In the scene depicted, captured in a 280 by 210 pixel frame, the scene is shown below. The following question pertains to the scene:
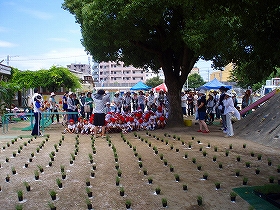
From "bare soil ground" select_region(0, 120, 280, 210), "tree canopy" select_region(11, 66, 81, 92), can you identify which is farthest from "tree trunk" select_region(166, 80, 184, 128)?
"tree canopy" select_region(11, 66, 81, 92)

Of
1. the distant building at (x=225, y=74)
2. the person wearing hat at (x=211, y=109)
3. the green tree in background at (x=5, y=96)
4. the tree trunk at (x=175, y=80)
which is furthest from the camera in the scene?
the distant building at (x=225, y=74)

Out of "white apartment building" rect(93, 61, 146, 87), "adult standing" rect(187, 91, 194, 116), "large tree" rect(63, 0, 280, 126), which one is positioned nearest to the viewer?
"large tree" rect(63, 0, 280, 126)

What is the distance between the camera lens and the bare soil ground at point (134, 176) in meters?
5.20

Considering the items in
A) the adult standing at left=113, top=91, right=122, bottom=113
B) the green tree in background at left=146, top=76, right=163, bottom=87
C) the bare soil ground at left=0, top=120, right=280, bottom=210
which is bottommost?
the bare soil ground at left=0, top=120, right=280, bottom=210

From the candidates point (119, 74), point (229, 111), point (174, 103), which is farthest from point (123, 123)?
point (119, 74)

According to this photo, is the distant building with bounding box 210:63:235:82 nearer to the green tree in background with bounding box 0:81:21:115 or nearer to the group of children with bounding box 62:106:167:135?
the green tree in background with bounding box 0:81:21:115

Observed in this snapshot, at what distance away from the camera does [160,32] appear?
14102 mm

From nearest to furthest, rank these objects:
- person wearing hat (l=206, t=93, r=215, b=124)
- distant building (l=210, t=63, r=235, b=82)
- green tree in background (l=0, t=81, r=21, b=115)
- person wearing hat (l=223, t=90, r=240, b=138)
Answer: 1. person wearing hat (l=223, t=90, r=240, b=138)
2. green tree in background (l=0, t=81, r=21, b=115)
3. person wearing hat (l=206, t=93, r=215, b=124)
4. distant building (l=210, t=63, r=235, b=82)

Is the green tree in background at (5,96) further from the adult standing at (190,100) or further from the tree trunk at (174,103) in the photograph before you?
the adult standing at (190,100)

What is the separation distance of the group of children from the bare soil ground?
9.07 ft

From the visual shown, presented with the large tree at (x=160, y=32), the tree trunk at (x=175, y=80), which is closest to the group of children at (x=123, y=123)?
the tree trunk at (x=175, y=80)

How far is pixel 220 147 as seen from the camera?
32.3 feet

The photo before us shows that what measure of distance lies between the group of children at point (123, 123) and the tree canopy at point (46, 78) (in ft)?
54.9

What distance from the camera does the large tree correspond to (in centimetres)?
1142
